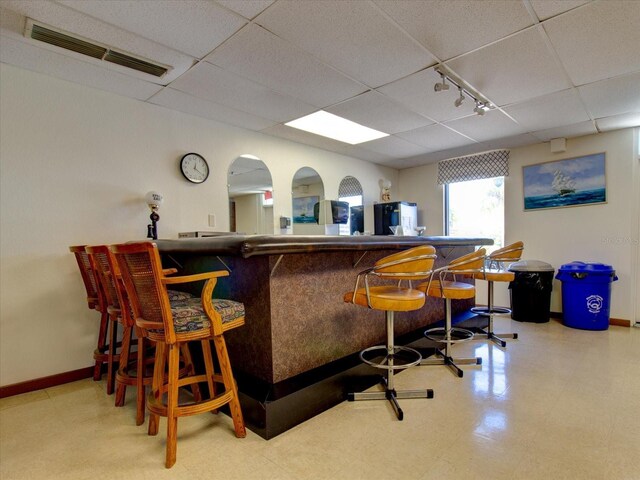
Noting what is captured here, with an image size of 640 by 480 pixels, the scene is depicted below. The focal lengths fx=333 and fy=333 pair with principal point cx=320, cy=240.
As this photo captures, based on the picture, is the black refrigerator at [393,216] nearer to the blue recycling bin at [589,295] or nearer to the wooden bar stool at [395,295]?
the blue recycling bin at [589,295]

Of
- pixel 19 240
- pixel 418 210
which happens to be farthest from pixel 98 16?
pixel 418 210

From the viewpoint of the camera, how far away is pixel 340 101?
3.48 metres

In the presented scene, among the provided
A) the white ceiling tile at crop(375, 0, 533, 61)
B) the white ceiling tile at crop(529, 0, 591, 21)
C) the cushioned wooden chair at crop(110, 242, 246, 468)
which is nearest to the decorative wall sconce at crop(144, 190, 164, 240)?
the cushioned wooden chair at crop(110, 242, 246, 468)

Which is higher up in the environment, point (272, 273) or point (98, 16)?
point (98, 16)

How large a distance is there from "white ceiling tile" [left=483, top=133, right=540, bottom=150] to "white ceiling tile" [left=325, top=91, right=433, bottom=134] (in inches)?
59.9

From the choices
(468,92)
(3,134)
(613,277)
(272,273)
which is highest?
(468,92)

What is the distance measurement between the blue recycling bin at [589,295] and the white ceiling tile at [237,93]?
392cm

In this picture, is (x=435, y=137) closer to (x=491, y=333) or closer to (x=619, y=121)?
(x=619, y=121)

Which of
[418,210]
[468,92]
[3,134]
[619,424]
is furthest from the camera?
[418,210]

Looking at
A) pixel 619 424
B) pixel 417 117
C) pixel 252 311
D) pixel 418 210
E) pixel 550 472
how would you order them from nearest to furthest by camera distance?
pixel 550 472 → pixel 619 424 → pixel 252 311 → pixel 417 117 → pixel 418 210

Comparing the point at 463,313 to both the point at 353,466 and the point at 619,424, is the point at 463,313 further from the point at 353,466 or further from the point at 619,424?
the point at 353,466

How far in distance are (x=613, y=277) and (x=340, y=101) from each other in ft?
13.2

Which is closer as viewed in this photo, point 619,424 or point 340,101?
point 619,424

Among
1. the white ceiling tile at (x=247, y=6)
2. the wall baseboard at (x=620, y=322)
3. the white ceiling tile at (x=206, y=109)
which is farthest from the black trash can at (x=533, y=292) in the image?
the white ceiling tile at (x=247, y=6)
